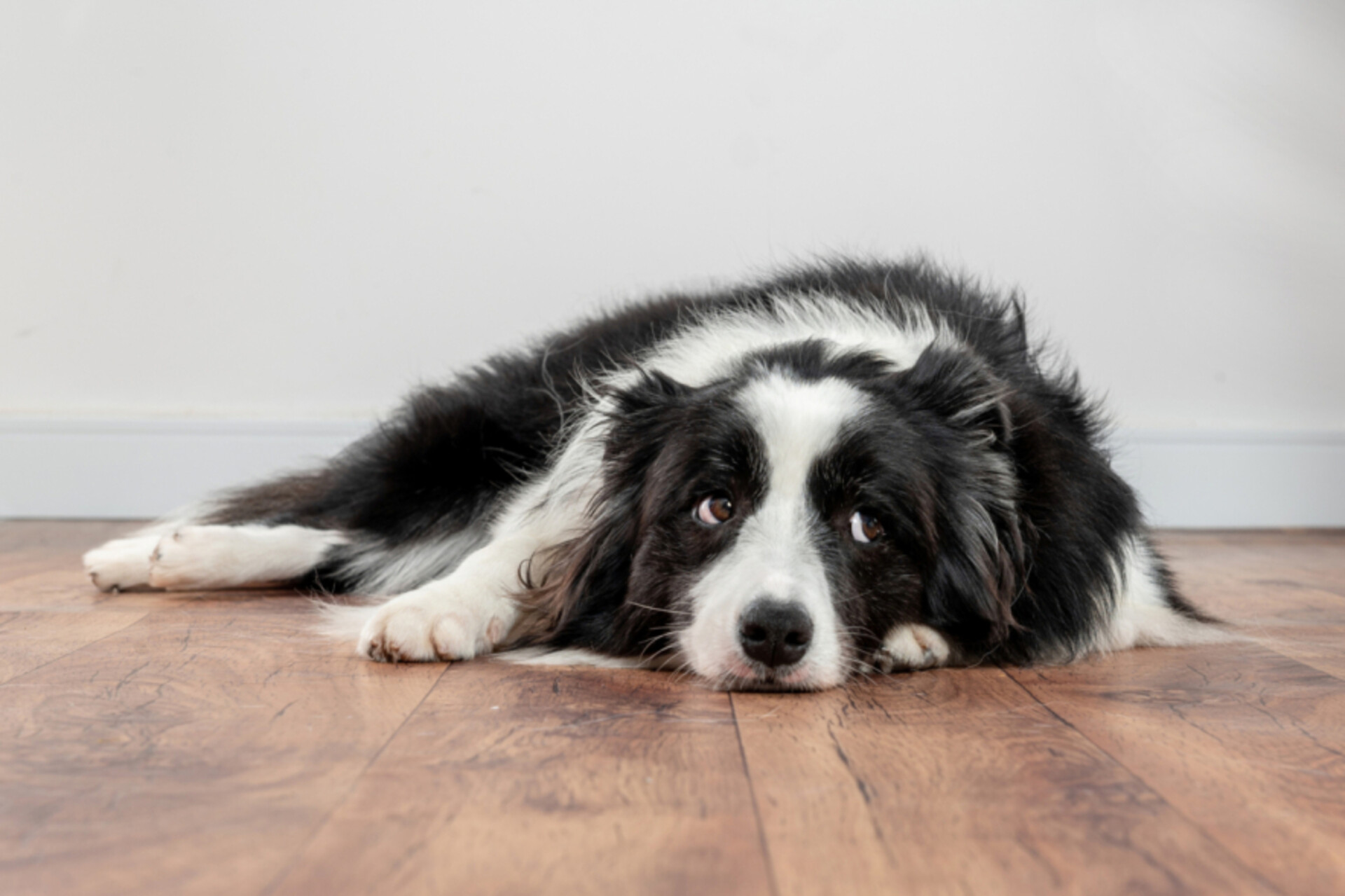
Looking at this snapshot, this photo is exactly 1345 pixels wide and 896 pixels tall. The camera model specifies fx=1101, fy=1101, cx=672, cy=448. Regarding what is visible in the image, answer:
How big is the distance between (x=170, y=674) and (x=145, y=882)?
955mm

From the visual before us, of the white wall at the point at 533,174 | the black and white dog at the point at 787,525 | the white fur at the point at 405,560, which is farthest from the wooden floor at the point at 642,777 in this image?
the white wall at the point at 533,174

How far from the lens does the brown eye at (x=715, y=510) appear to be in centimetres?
211

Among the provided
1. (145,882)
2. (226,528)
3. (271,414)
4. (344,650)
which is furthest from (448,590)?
(271,414)

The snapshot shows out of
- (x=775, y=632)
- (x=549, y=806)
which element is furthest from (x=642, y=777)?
(x=775, y=632)

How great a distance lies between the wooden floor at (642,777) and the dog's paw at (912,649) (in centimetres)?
7

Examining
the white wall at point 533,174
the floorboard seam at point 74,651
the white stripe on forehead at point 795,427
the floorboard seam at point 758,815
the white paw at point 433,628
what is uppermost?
the white wall at point 533,174

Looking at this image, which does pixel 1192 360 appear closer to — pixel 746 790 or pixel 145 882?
pixel 746 790

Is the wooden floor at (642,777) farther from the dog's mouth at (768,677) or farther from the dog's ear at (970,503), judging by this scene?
the dog's ear at (970,503)

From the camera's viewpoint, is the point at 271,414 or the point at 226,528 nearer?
the point at 226,528

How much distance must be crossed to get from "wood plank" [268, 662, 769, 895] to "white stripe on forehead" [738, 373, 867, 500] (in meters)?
0.45

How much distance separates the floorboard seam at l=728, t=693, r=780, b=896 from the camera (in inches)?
43.4

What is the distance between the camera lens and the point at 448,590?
2.34 metres

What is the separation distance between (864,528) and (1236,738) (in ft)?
2.32

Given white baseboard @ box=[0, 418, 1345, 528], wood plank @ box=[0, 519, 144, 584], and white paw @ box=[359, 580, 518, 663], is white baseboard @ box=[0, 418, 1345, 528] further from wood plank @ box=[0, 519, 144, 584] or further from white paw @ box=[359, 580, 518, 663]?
white paw @ box=[359, 580, 518, 663]
